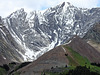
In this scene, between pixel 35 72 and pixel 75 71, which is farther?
pixel 35 72

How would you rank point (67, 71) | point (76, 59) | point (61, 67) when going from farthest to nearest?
point (76, 59)
point (61, 67)
point (67, 71)

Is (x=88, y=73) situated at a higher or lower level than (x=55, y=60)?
lower

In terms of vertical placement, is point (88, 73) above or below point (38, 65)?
below

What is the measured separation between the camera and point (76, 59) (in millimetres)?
199250

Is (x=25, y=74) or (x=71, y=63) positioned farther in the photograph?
(x=71, y=63)

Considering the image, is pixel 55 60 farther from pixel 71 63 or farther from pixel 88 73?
pixel 88 73

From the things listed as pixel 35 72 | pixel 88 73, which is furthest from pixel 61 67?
pixel 88 73

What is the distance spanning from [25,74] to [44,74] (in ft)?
53.4

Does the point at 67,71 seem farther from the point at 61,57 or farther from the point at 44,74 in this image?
the point at 61,57

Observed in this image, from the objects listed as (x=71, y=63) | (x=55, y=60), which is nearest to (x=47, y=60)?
(x=55, y=60)

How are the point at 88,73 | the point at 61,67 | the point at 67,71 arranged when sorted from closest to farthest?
1. the point at 88,73
2. the point at 67,71
3. the point at 61,67

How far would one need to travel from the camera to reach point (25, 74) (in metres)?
175

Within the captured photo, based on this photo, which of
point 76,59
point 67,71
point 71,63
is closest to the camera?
point 67,71

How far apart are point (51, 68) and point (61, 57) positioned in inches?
699
